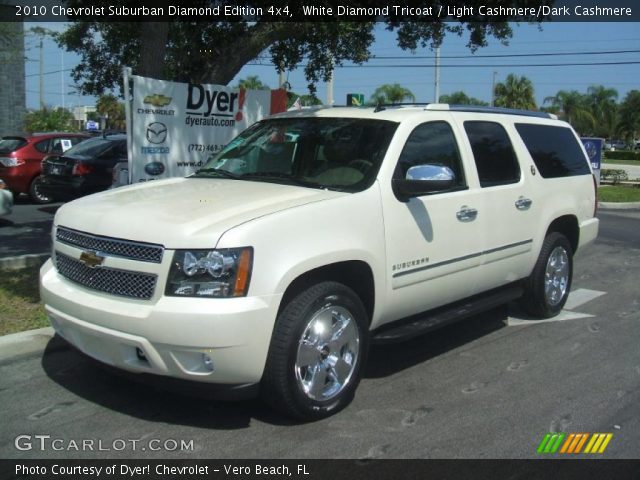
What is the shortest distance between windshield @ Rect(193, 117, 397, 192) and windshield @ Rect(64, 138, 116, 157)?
348 inches

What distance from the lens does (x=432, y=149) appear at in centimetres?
493

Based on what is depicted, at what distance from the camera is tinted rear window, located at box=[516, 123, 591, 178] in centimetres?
607

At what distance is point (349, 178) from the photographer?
4480mm

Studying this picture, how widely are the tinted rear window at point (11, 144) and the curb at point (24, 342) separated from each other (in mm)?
10504

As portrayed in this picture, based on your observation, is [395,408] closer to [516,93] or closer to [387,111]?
[387,111]

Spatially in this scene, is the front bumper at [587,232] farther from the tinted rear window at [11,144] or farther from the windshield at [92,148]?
the tinted rear window at [11,144]

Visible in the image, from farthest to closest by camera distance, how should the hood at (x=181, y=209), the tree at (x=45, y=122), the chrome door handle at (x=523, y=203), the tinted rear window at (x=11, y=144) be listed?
the tree at (x=45, y=122), the tinted rear window at (x=11, y=144), the chrome door handle at (x=523, y=203), the hood at (x=181, y=209)

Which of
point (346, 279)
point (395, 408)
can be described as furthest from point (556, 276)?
point (346, 279)

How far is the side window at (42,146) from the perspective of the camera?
14.7 meters

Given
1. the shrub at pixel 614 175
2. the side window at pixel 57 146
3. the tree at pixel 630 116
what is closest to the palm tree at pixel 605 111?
the tree at pixel 630 116

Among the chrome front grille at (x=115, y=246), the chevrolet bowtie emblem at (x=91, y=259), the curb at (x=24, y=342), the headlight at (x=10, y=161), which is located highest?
the headlight at (x=10, y=161)

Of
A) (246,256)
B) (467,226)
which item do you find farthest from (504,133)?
(246,256)

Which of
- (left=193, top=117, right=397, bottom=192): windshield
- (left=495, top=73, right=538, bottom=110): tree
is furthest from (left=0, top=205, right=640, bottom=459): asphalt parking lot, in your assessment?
(left=495, top=73, right=538, bottom=110): tree

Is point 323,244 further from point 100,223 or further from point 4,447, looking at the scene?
point 4,447
